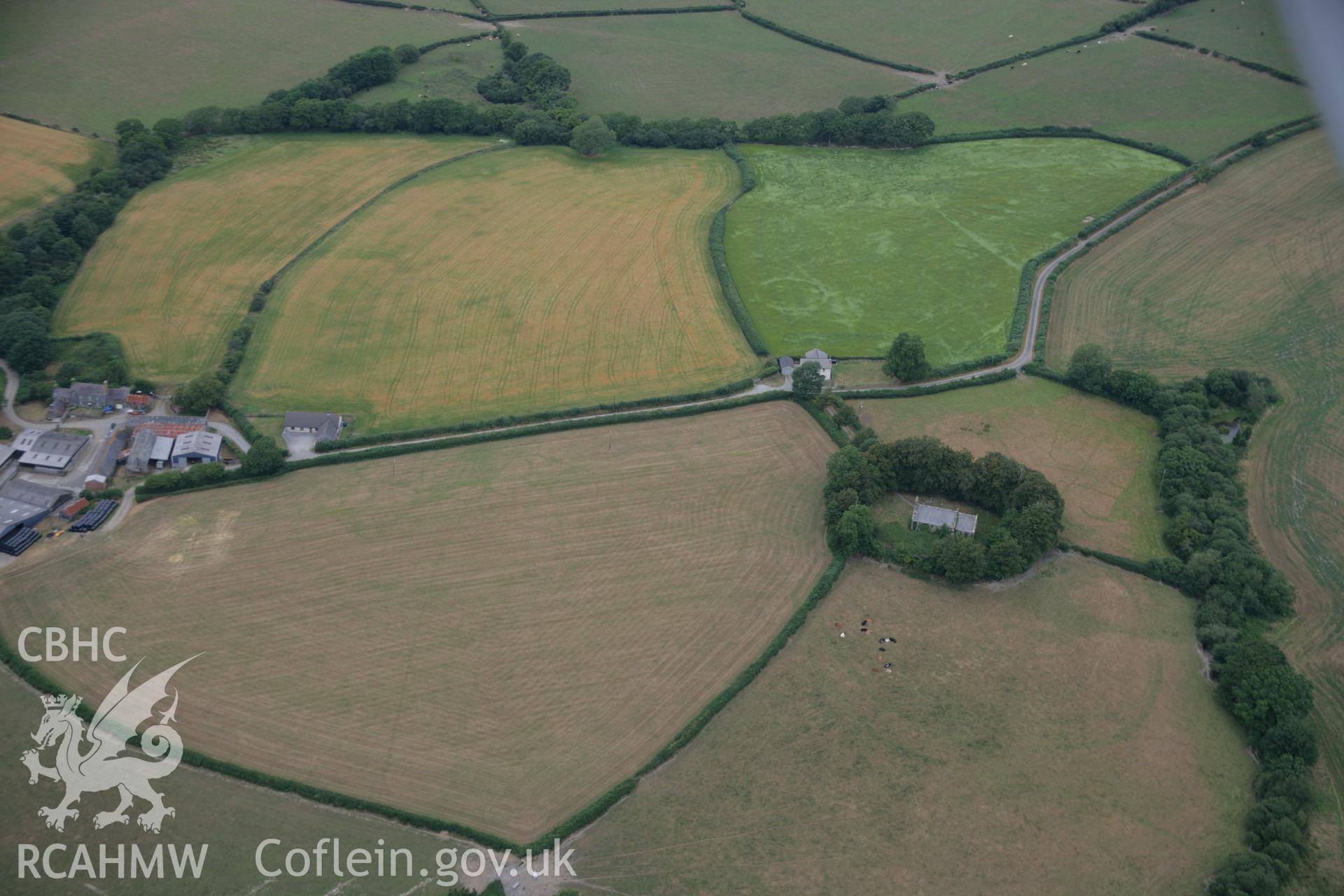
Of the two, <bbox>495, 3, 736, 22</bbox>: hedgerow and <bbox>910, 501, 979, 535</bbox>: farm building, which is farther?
<bbox>495, 3, 736, 22</bbox>: hedgerow

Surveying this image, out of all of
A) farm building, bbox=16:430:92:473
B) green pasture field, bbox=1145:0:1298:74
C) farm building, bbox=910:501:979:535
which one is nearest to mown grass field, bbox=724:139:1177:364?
farm building, bbox=910:501:979:535

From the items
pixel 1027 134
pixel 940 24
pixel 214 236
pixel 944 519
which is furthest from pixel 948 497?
pixel 940 24

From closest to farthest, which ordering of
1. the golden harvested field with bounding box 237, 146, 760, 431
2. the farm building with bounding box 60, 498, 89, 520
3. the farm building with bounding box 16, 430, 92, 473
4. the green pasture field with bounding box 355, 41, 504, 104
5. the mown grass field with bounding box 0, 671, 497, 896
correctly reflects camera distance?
the mown grass field with bounding box 0, 671, 497, 896, the farm building with bounding box 60, 498, 89, 520, the farm building with bounding box 16, 430, 92, 473, the golden harvested field with bounding box 237, 146, 760, 431, the green pasture field with bounding box 355, 41, 504, 104

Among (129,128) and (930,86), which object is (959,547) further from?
(129,128)

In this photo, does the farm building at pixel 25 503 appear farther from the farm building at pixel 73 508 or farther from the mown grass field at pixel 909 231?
the mown grass field at pixel 909 231

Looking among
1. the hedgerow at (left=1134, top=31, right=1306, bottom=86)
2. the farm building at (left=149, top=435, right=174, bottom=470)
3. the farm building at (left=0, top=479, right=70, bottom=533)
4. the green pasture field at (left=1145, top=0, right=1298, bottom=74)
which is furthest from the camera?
the green pasture field at (left=1145, top=0, right=1298, bottom=74)

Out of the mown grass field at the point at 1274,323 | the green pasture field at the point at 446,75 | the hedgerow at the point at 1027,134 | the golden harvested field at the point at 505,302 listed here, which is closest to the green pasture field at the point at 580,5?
the green pasture field at the point at 446,75

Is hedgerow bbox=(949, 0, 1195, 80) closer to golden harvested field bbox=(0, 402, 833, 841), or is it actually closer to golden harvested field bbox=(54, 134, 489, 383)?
golden harvested field bbox=(54, 134, 489, 383)

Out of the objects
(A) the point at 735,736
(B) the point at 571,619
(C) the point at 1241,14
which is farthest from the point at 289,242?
(C) the point at 1241,14
